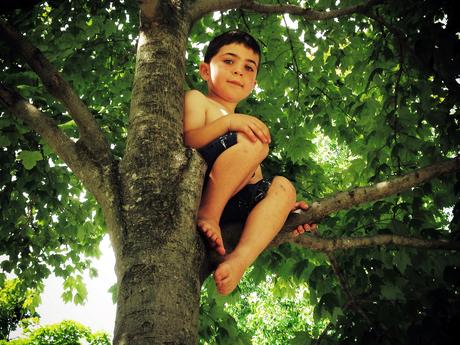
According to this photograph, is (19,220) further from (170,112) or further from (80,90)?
(170,112)

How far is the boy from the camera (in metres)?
1.74

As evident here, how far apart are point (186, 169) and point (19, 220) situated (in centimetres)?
377

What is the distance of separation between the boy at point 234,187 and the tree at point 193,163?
0.38 feet

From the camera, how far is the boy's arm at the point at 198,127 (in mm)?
2023

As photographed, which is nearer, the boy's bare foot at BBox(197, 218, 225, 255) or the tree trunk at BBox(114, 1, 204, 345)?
the tree trunk at BBox(114, 1, 204, 345)

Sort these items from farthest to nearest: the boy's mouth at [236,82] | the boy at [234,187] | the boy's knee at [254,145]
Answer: the boy's mouth at [236,82] < the boy's knee at [254,145] < the boy at [234,187]

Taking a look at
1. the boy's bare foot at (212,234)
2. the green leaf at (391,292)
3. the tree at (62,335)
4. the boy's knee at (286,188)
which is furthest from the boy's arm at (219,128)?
the tree at (62,335)

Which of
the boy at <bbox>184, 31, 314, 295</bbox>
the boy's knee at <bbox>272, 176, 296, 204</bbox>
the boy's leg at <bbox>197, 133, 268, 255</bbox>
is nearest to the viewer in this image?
the boy at <bbox>184, 31, 314, 295</bbox>

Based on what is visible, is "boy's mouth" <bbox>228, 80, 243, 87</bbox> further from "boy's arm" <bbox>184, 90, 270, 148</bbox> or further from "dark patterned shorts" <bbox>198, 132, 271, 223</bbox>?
"dark patterned shorts" <bbox>198, 132, 271, 223</bbox>

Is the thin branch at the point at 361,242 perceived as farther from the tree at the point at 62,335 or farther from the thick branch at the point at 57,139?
the tree at the point at 62,335

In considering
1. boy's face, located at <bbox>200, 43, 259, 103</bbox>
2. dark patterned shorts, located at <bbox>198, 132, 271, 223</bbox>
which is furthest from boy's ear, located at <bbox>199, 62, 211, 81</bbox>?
dark patterned shorts, located at <bbox>198, 132, 271, 223</bbox>

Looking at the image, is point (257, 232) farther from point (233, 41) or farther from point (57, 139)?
point (233, 41)

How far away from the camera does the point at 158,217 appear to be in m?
1.48

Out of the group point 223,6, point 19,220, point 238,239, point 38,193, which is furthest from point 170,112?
point 19,220
